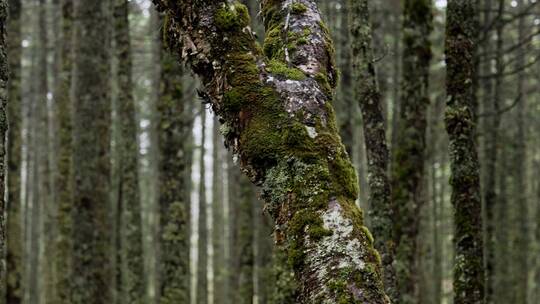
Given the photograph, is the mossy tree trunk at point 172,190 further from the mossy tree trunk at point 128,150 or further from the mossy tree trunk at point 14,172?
the mossy tree trunk at point 14,172

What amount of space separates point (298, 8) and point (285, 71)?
53 centimetres

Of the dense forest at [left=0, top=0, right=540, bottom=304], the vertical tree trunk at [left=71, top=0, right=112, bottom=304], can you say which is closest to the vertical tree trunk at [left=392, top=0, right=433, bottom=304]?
the dense forest at [left=0, top=0, right=540, bottom=304]

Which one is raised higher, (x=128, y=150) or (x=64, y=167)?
(x=128, y=150)

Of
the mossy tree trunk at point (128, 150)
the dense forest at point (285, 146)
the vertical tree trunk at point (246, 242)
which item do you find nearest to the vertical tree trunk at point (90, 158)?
the dense forest at point (285, 146)

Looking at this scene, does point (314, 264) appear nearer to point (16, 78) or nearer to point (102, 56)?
point (102, 56)

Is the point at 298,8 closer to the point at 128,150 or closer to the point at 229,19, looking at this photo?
the point at 229,19

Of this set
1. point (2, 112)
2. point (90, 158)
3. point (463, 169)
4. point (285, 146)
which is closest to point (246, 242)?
point (90, 158)

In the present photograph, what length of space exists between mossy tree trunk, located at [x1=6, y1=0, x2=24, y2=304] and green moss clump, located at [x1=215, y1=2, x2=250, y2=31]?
24.4ft

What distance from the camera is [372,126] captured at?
24.1ft

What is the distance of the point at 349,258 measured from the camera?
2807 millimetres

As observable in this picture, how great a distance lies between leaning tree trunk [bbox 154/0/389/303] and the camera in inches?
112

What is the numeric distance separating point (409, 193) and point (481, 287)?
1.77 metres

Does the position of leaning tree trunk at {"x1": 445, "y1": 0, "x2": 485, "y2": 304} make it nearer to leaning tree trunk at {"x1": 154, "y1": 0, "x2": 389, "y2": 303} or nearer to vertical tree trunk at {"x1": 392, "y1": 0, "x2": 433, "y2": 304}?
vertical tree trunk at {"x1": 392, "y1": 0, "x2": 433, "y2": 304}

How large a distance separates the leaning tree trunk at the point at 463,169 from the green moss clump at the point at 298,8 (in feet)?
9.76
